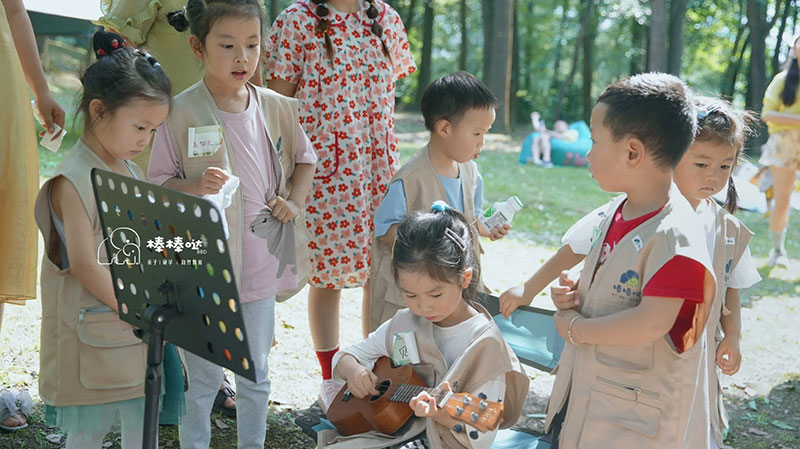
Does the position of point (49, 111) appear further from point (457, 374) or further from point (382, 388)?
point (457, 374)

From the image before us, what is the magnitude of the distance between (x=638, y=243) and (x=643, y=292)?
0.14 metres

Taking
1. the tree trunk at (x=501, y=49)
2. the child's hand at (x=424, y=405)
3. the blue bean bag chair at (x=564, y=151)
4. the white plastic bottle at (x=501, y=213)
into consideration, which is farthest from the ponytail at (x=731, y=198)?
the tree trunk at (x=501, y=49)

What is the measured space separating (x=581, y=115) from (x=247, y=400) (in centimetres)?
2576

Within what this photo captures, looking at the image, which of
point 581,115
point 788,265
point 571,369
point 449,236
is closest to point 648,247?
point 571,369

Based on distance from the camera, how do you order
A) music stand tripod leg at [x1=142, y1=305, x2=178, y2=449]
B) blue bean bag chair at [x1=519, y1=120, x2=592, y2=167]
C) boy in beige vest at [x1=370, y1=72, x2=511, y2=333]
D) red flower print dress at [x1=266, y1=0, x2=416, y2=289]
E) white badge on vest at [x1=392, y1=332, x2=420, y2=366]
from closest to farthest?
music stand tripod leg at [x1=142, y1=305, x2=178, y2=449] < white badge on vest at [x1=392, y1=332, x2=420, y2=366] < boy in beige vest at [x1=370, y1=72, x2=511, y2=333] < red flower print dress at [x1=266, y1=0, x2=416, y2=289] < blue bean bag chair at [x1=519, y1=120, x2=592, y2=167]

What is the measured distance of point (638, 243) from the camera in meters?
2.24

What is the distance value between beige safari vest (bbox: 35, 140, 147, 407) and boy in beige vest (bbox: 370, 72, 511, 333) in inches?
46.7

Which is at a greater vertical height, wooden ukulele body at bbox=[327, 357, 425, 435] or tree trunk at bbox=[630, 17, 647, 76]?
tree trunk at bbox=[630, 17, 647, 76]

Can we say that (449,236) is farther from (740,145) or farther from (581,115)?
(581,115)

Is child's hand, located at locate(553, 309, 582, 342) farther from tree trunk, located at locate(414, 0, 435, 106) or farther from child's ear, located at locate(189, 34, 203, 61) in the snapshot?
tree trunk, located at locate(414, 0, 435, 106)

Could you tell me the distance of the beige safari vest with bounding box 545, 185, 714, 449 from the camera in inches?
87.0

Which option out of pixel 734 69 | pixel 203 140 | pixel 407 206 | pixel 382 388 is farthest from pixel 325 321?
pixel 734 69

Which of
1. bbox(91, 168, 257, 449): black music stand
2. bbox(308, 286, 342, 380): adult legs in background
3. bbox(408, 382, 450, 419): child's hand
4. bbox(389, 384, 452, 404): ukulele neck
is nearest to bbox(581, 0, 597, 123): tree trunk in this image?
bbox(308, 286, 342, 380): adult legs in background

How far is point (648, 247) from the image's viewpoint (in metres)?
2.22
